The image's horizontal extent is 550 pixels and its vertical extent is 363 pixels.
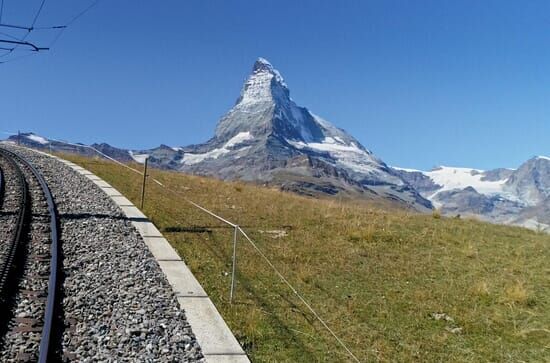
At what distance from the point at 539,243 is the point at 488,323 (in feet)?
27.2

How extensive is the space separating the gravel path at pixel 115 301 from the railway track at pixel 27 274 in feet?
1.00

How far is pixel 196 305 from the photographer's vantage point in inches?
363

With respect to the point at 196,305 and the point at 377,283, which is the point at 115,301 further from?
the point at 377,283

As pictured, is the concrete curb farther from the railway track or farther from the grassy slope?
the railway track

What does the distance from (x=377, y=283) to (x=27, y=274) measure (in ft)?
24.0

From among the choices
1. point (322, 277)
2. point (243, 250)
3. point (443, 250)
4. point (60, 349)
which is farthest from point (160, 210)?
point (60, 349)

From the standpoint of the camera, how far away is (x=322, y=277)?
11.5 m

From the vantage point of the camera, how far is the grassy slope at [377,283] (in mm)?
8305

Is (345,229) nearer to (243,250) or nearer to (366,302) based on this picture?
(243,250)

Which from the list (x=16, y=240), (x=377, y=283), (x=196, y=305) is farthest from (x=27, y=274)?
(x=377, y=283)

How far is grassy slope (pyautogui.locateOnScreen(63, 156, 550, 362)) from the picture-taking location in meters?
Answer: 8.30

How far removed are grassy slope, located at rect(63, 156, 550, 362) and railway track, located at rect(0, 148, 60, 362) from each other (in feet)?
9.66

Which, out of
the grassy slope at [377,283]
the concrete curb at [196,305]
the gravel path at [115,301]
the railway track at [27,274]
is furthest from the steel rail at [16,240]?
the grassy slope at [377,283]

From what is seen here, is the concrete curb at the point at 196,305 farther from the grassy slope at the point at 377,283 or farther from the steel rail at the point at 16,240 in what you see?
the steel rail at the point at 16,240
